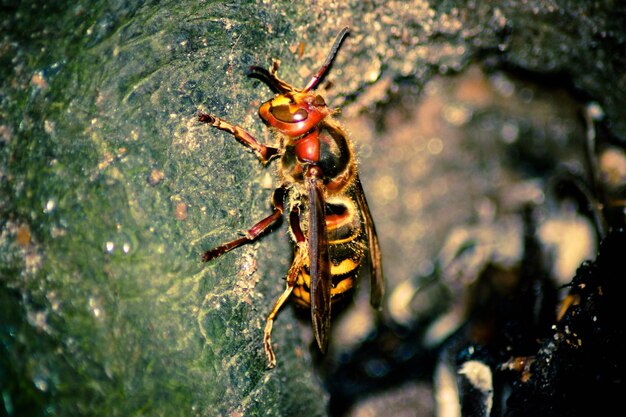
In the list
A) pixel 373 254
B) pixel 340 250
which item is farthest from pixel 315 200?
pixel 373 254

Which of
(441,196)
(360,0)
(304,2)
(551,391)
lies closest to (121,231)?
(304,2)

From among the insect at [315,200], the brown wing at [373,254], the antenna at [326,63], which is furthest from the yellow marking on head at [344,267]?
the antenna at [326,63]

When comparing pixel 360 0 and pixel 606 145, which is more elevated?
pixel 360 0

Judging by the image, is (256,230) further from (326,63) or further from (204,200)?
(326,63)

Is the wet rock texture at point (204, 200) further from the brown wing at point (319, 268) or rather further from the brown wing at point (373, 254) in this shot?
the brown wing at point (373, 254)

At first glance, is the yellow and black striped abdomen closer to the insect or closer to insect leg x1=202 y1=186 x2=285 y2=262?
the insect

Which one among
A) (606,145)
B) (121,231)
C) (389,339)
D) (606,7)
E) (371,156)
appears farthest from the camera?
(371,156)

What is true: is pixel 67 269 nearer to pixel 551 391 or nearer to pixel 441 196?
pixel 551 391

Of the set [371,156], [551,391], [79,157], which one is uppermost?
[79,157]

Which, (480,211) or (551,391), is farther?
(480,211)
